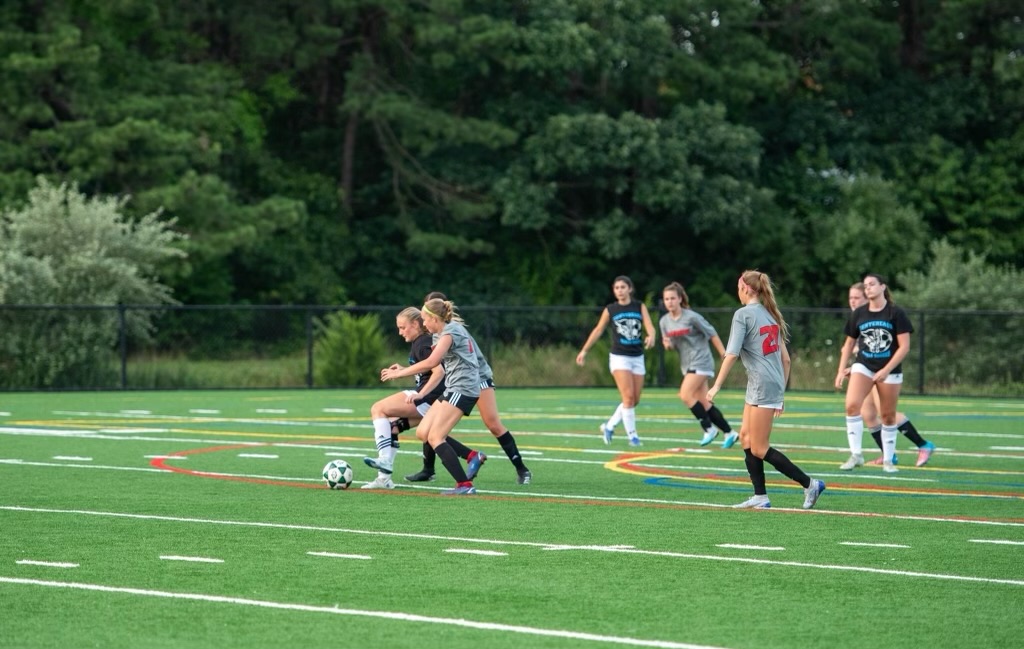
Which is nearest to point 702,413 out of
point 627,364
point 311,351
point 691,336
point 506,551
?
point 691,336

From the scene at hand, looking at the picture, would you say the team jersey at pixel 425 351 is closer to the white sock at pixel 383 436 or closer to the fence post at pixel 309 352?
the white sock at pixel 383 436

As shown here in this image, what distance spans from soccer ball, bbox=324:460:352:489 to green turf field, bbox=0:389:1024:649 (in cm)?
11

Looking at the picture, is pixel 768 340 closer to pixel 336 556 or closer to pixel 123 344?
pixel 336 556

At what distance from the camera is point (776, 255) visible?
166 feet

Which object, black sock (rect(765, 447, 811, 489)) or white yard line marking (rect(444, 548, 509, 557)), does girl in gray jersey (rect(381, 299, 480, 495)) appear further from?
white yard line marking (rect(444, 548, 509, 557))

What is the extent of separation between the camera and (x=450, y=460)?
48.0 ft

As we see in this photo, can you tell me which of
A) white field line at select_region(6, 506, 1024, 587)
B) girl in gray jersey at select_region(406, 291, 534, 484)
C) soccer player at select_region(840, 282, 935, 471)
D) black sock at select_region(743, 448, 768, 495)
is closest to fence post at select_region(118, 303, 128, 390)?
girl in gray jersey at select_region(406, 291, 534, 484)

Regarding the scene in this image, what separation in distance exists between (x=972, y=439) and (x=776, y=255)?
1126 inches

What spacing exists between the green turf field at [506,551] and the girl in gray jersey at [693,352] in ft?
2.06

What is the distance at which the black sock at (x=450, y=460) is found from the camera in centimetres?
1464

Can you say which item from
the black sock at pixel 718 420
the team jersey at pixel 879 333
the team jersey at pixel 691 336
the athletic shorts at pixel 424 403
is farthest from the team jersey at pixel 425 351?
the team jersey at pixel 691 336

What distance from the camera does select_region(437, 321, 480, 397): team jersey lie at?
49.0 feet

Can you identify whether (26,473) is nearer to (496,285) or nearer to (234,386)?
(234,386)

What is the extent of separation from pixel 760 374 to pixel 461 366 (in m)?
2.87
